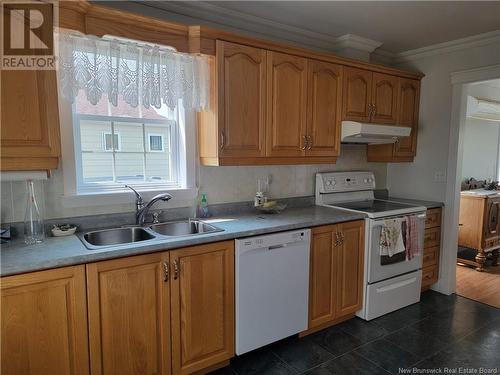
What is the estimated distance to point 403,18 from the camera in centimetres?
250

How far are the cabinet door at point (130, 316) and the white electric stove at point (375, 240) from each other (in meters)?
1.66

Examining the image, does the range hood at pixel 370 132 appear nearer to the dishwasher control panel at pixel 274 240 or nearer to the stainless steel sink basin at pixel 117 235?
the dishwasher control panel at pixel 274 240

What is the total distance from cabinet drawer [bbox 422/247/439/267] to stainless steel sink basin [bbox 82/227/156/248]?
261 centimetres

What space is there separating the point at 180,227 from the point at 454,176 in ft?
8.55

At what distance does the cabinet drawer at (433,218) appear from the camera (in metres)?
3.10

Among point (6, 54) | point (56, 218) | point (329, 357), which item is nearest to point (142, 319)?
point (56, 218)

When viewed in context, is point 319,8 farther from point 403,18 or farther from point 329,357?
point 329,357

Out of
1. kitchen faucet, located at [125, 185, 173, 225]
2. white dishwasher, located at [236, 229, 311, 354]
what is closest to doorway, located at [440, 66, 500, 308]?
white dishwasher, located at [236, 229, 311, 354]

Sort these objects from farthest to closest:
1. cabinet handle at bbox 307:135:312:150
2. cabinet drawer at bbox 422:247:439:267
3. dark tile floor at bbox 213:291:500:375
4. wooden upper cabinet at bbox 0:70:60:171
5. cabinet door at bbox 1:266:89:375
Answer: cabinet drawer at bbox 422:247:439:267 < cabinet handle at bbox 307:135:312:150 < dark tile floor at bbox 213:291:500:375 < wooden upper cabinet at bbox 0:70:60:171 < cabinet door at bbox 1:266:89:375

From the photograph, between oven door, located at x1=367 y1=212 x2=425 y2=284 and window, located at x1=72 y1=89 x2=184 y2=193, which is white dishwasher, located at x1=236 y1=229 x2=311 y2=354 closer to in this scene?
oven door, located at x1=367 y1=212 x2=425 y2=284

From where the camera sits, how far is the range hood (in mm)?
2682

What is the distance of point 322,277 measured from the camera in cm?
245

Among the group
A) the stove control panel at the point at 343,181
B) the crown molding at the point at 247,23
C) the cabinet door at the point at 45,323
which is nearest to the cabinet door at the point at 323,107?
the stove control panel at the point at 343,181

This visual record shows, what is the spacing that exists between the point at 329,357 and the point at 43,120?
2263 mm
